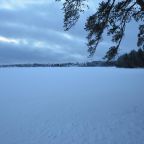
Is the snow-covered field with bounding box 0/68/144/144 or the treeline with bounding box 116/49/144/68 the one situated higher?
the treeline with bounding box 116/49/144/68

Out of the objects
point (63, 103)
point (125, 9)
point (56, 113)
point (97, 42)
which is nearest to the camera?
point (125, 9)

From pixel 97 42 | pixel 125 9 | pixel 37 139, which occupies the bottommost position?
pixel 37 139

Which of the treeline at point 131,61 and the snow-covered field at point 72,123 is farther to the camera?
the treeline at point 131,61

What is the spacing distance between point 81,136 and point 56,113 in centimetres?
407

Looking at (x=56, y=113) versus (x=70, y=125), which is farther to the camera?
(x=56, y=113)

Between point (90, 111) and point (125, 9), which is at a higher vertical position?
point (125, 9)

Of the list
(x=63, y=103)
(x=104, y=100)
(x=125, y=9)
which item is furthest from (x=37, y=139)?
(x=104, y=100)

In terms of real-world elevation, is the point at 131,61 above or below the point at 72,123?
above

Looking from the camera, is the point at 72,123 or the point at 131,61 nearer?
the point at 72,123

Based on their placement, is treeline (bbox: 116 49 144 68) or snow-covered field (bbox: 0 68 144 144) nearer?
snow-covered field (bbox: 0 68 144 144)

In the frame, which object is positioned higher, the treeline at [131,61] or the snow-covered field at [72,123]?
the treeline at [131,61]

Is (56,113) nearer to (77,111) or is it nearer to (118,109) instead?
(77,111)

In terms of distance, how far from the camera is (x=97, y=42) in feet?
37.0

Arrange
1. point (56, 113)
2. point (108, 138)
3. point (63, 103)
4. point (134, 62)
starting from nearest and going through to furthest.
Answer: point (108, 138)
point (56, 113)
point (63, 103)
point (134, 62)
